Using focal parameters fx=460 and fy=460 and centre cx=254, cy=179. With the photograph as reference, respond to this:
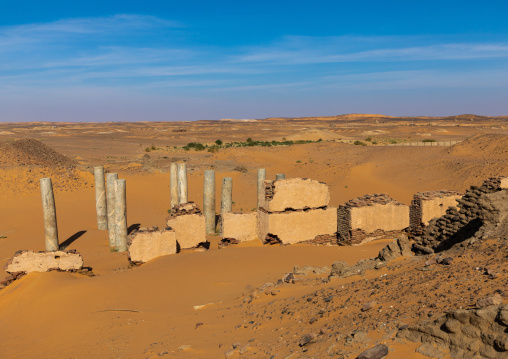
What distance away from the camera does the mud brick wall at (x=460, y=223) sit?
943 cm

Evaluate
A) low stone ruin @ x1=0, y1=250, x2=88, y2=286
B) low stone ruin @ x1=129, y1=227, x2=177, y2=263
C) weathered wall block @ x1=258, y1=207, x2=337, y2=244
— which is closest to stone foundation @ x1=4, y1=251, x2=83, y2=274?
low stone ruin @ x1=0, y1=250, x2=88, y2=286

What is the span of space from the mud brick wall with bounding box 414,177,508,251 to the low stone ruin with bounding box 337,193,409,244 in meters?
3.52

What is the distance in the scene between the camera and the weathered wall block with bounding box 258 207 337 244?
527 inches

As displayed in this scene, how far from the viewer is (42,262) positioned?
37.8 feet

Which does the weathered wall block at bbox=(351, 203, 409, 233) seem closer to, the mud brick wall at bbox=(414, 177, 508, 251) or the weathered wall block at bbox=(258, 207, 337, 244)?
the weathered wall block at bbox=(258, 207, 337, 244)

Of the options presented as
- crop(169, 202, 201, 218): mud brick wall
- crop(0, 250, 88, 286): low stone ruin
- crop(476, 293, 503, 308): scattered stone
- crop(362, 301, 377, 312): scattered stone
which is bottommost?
crop(0, 250, 88, 286): low stone ruin

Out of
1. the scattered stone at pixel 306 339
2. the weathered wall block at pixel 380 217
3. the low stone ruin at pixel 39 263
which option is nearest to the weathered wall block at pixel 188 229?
the low stone ruin at pixel 39 263

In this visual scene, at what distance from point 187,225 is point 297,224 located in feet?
10.7

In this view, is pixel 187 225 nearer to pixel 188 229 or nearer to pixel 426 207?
pixel 188 229

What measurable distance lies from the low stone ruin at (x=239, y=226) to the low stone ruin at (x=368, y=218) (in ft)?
9.11

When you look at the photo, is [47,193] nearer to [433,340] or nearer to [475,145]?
[433,340]

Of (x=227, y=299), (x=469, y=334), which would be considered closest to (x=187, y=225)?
(x=227, y=299)

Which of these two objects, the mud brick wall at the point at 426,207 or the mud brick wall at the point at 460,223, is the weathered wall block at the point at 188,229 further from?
the mud brick wall at the point at 426,207

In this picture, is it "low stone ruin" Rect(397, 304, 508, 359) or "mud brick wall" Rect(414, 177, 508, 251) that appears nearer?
"low stone ruin" Rect(397, 304, 508, 359)
